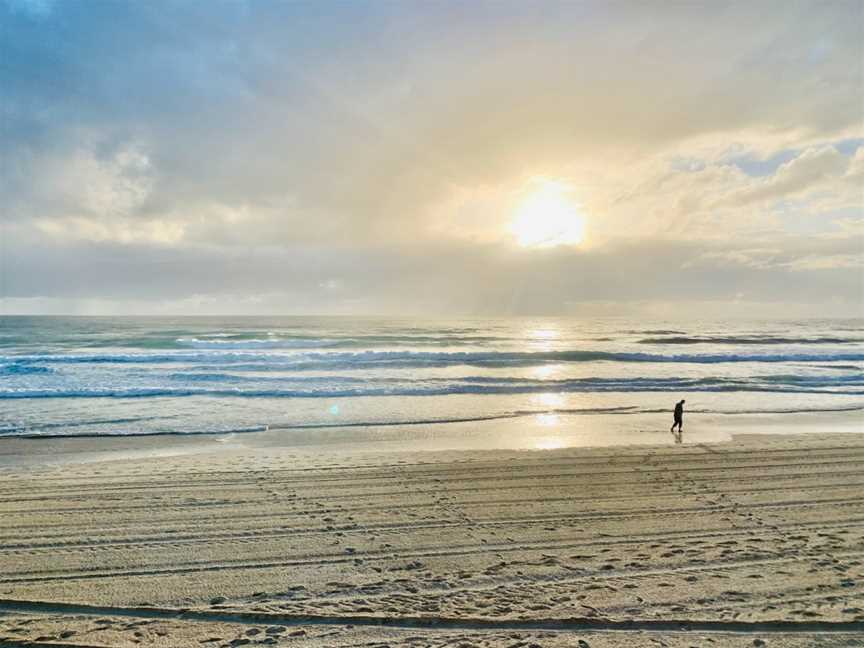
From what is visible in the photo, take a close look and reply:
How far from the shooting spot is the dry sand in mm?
5004

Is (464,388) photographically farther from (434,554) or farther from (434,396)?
(434,554)

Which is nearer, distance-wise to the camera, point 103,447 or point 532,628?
point 532,628

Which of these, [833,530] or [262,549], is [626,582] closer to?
[833,530]

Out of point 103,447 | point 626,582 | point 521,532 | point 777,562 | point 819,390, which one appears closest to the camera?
point 626,582

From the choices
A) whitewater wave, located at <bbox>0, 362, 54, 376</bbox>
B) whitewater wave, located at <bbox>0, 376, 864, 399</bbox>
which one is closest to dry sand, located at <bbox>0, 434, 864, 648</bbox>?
whitewater wave, located at <bbox>0, 376, 864, 399</bbox>

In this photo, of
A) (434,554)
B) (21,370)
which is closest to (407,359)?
(21,370)

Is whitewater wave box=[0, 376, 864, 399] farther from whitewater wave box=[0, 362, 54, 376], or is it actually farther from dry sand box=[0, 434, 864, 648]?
dry sand box=[0, 434, 864, 648]

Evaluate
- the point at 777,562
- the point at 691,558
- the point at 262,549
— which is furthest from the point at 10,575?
the point at 777,562

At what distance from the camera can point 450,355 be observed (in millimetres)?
41500

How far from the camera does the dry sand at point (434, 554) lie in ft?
16.4

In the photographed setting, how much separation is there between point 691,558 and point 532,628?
8.74 ft

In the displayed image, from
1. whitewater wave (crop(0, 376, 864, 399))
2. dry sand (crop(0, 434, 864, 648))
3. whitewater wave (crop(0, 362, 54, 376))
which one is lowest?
whitewater wave (crop(0, 376, 864, 399))

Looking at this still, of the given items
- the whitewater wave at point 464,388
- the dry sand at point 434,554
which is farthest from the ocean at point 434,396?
the dry sand at point 434,554

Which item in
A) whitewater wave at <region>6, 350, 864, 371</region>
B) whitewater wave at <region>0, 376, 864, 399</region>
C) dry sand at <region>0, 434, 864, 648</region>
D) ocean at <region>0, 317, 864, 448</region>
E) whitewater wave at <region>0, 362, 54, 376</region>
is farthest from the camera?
whitewater wave at <region>6, 350, 864, 371</region>
